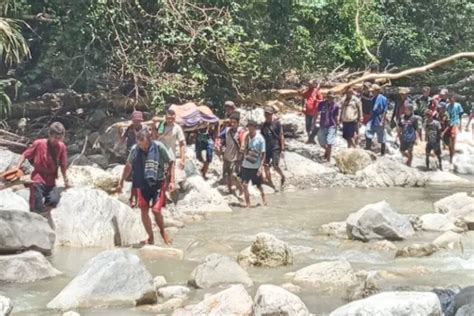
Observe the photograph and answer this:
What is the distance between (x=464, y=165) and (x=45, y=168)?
36.0 feet

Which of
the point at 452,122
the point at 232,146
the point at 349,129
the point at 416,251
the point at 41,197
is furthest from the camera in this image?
the point at 452,122

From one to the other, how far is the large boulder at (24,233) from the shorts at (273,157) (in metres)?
5.65

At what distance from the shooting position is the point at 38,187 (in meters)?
9.73

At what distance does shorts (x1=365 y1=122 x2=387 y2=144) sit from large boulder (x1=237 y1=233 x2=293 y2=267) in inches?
372

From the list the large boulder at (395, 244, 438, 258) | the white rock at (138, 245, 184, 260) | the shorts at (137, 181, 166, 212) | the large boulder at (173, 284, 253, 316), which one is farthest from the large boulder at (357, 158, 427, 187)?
the large boulder at (173, 284, 253, 316)

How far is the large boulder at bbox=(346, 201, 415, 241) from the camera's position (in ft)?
33.1

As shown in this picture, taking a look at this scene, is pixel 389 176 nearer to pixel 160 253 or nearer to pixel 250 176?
pixel 250 176

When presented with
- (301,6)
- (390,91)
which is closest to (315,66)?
(301,6)

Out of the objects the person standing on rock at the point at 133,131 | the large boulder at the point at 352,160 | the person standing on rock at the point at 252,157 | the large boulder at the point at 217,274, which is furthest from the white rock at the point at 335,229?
the large boulder at the point at 352,160

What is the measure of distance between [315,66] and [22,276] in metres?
13.1

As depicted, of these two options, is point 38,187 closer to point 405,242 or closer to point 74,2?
point 405,242

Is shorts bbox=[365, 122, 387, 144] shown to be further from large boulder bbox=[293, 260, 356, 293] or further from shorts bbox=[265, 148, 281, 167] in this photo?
large boulder bbox=[293, 260, 356, 293]

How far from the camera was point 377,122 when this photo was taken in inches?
693

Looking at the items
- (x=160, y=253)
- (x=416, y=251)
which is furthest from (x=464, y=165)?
(x=160, y=253)
